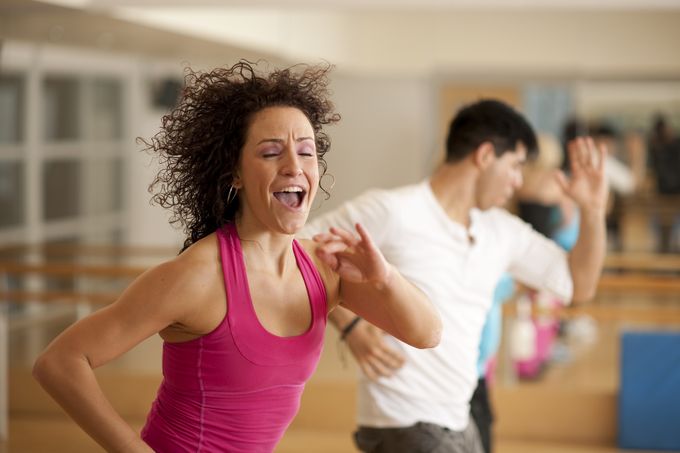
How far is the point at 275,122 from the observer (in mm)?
1932

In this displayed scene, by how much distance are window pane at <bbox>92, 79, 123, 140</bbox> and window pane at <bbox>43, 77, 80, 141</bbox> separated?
23 centimetres

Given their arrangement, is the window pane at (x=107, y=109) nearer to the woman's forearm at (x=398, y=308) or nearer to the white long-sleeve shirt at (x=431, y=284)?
the white long-sleeve shirt at (x=431, y=284)

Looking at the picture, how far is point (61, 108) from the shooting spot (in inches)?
352

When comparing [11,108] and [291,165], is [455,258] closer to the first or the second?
[291,165]

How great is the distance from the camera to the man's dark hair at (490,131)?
9.84 feet

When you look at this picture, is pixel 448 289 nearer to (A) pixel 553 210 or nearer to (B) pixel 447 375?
(B) pixel 447 375

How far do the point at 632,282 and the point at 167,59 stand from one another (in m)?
5.19

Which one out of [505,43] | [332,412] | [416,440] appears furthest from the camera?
[505,43]

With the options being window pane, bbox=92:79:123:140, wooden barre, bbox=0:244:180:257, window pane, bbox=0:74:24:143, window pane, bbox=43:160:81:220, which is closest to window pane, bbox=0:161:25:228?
window pane, bbox=0:74:24:143

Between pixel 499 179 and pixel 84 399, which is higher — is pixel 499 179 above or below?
above

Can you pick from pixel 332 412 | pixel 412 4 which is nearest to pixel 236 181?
pixel 412 4

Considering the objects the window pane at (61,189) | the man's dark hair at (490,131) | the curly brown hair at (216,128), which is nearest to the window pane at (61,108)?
the window pane at (61,189)

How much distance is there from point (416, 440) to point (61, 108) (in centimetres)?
688

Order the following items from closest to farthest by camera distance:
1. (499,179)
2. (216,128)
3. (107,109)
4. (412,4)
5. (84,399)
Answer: (84,399), (216,128), (499,179), (412,4), (107,109)
